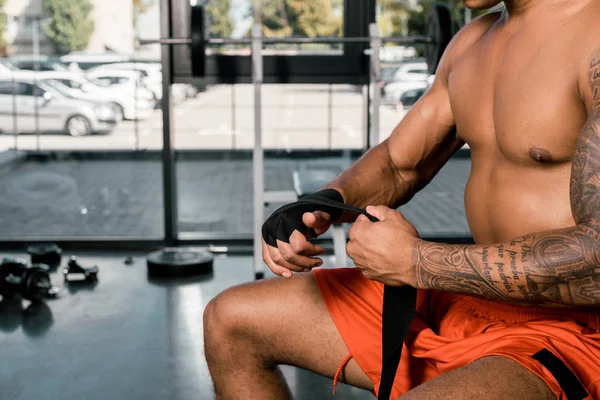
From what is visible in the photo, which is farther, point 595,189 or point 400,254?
point 400,254

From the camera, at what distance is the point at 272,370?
1422 millimetres

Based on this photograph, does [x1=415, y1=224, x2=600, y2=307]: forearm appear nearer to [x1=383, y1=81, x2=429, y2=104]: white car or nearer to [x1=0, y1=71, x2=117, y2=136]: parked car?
[x1=383, y1=81, x2=429, y2=104]: white car

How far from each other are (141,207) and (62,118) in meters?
0.60

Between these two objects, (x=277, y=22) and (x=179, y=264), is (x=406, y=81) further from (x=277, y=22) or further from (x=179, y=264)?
(x=179, y=264)

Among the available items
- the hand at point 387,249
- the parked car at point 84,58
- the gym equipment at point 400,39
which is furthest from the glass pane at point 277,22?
the hand at point 387,249

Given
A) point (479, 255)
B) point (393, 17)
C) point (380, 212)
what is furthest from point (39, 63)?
point (479, 255)

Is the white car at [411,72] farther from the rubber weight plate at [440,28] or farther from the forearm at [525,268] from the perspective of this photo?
the forearm at [525,268]

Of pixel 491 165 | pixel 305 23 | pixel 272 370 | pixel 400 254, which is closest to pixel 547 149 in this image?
pixel 491 165

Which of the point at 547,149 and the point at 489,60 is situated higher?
the point at 489,60

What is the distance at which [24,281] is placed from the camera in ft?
10.3

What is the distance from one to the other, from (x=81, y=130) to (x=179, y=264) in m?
0.97

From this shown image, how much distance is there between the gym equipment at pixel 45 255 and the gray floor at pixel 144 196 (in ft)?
1.10

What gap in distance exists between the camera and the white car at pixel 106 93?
3.95m

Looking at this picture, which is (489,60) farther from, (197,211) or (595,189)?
(197,211)
